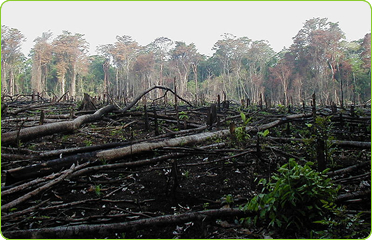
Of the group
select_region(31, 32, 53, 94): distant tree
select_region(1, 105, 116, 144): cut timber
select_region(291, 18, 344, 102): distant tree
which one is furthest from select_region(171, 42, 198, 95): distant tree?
select_region(1, 105, 116, 144): cut timber

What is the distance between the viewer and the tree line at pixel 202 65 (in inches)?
1471

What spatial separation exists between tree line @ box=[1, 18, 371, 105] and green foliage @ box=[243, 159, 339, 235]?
1364 inches

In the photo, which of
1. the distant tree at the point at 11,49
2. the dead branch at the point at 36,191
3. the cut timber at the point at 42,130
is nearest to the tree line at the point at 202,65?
the distant tree at the point at 11,49

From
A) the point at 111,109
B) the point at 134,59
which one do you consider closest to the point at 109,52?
the point at 134,59

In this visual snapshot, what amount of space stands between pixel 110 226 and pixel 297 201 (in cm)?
169

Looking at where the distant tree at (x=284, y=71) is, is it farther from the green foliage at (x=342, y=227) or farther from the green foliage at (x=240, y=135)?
the green foliage at (x=342, y=227)

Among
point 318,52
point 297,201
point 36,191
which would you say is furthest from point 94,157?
point 318,52

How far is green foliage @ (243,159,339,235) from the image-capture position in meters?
2.38

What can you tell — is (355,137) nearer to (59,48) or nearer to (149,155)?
(149,155)

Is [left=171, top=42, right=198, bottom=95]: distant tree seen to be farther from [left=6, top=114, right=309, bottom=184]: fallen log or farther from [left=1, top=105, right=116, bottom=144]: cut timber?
[left=6, top=114, right=309, bottom=184]: fallen log

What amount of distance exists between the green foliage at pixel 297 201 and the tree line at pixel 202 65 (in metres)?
34.6

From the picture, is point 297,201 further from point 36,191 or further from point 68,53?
point 68,53

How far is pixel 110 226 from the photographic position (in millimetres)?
2512

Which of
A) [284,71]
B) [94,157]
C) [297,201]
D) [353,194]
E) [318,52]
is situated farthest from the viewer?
[284,71]
